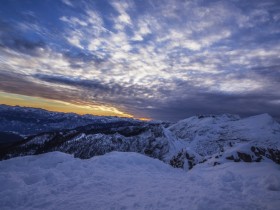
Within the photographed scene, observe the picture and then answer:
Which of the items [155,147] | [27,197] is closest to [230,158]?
[27,197]

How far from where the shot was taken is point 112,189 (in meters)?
11.5

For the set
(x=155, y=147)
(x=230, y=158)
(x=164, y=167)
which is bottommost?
(x=155, y=147)

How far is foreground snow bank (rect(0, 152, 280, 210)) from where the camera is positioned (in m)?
9.02

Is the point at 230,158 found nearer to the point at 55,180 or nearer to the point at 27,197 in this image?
the point at 55,180

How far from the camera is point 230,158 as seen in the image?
22500 mm

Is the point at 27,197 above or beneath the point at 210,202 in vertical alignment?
beneath

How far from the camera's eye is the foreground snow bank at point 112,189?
9.02 meters

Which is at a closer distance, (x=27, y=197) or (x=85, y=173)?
(x=27, y=197)

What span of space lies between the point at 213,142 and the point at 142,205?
190 metres

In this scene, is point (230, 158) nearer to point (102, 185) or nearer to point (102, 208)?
point (102, 185)

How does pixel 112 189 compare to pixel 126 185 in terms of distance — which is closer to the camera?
pixel 112 189

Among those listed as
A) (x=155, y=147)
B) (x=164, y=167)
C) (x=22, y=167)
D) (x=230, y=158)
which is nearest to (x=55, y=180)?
(x=22, y=167)

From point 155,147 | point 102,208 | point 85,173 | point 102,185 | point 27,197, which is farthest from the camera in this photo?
point 155,147

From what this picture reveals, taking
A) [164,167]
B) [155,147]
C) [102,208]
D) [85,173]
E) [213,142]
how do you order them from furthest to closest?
[213,142] → [155,147] → [164,167] → [85,173] → [102,208]
